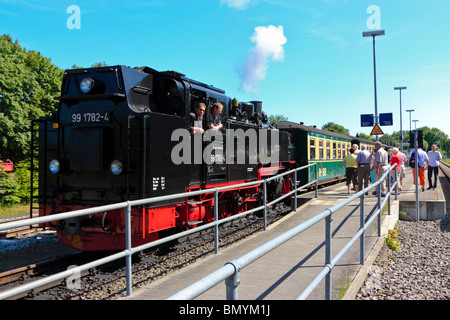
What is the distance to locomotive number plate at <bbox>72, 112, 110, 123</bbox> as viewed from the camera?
677 cm

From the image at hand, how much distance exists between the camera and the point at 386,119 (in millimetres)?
18703

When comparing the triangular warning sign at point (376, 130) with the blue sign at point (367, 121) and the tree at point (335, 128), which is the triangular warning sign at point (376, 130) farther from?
the tree at point (335, 128)

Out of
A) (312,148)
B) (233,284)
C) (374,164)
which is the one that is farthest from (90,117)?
(312,148)

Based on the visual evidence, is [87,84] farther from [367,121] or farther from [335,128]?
[335,128]

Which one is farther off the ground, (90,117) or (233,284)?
(90,117)

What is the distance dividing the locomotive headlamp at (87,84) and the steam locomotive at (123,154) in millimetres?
18

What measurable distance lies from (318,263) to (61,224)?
4.33m

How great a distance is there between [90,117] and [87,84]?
2.01ft

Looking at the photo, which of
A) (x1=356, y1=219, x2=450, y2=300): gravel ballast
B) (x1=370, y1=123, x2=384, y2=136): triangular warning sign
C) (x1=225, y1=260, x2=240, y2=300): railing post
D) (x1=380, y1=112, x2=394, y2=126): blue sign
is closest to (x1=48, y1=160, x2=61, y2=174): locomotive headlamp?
(x1=356, y1=219, x2=450, y2=300): gravel ballast

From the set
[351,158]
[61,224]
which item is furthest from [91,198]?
[351,158]

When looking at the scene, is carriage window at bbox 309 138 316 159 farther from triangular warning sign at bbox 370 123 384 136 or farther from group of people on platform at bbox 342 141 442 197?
triangular warning sign at bbox 370 123 384 136

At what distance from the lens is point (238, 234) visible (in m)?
8.96

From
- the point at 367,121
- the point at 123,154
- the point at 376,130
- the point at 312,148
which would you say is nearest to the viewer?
the point at 123,154

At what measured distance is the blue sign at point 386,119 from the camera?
60.7 ft
